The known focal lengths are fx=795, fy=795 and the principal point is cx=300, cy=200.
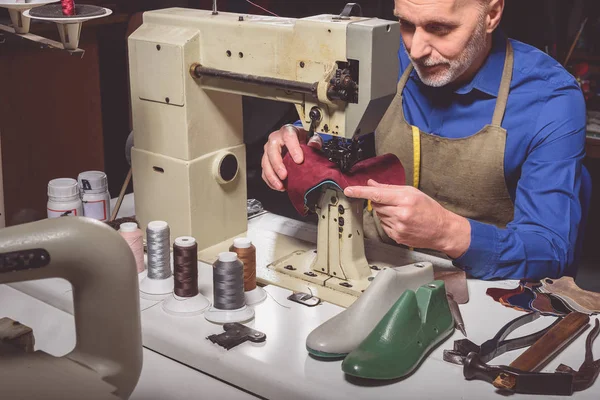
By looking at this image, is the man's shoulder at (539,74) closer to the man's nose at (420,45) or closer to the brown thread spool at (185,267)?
the man's nose at (420,45)

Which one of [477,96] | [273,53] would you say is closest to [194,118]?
[273,53]

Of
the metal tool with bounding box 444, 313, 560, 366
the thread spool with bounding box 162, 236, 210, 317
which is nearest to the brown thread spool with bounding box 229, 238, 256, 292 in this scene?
the thread spool with bounding box 162, 236, 210, 317

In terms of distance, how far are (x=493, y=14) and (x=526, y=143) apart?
0.39 m

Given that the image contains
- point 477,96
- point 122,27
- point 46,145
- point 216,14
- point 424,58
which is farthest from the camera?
point 122,27

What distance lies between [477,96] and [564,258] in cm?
61

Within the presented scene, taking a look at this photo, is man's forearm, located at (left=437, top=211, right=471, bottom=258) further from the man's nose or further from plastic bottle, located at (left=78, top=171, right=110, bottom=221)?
plastic bottle, located at (left=78, top=171, right=110, bottom=221)

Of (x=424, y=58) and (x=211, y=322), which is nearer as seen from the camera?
(x=211, y=322)

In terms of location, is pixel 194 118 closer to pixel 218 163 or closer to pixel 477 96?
pixel 218 163

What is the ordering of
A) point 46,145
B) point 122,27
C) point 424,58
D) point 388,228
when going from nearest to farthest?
point 388,228 < point 424,58 < point 46,145 < point 122,27

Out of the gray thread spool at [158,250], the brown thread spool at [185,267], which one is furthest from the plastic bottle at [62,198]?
the brown thread spool at [185,267]

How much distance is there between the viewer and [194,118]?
6.72 ft

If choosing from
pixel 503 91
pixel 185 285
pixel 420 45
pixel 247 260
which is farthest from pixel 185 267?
pixel 503 91

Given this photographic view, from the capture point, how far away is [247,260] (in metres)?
1.82

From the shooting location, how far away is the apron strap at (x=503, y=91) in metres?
2.36
